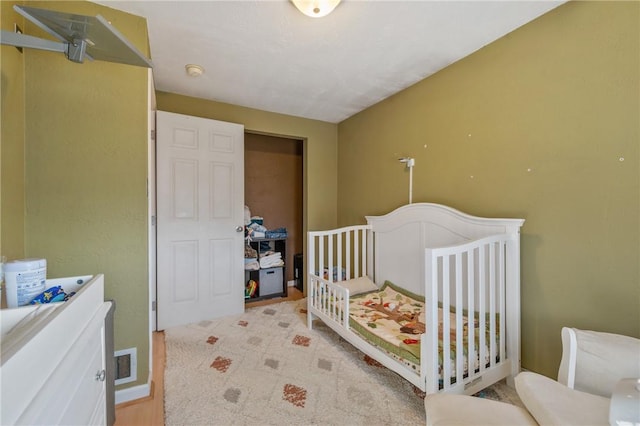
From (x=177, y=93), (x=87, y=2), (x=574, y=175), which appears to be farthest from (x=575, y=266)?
(x=177, y=93)

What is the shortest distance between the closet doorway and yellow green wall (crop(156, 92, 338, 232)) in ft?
1.50

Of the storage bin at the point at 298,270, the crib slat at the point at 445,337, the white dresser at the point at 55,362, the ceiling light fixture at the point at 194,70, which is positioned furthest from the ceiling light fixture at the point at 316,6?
the storage bin at the point at 298,270

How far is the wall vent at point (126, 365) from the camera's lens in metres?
1.59

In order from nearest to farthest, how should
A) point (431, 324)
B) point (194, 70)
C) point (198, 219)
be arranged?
point (431, 324) < point (194, 70) < point (198, 219)

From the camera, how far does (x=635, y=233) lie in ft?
4.32

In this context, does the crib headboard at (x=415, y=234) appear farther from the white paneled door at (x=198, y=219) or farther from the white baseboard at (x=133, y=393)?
the white baseboard at (x=133, y=393)

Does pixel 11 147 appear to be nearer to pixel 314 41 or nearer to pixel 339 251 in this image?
pixel 314 41

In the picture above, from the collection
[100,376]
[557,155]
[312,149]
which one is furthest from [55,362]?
[312,149]

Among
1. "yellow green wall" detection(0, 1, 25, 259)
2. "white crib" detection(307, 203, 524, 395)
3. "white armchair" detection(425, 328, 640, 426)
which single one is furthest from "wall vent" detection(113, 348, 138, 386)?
"white armchair" detection(425, 328, 640, 426)

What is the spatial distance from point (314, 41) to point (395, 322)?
6.70ft

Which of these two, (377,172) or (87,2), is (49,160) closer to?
(87,2)

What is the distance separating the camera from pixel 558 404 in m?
0.92

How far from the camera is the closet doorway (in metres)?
3.79

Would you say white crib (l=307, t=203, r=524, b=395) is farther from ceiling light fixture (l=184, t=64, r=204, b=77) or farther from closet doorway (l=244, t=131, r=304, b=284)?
ceiling light fixture (l=184, t=64, r=204, b=77)
